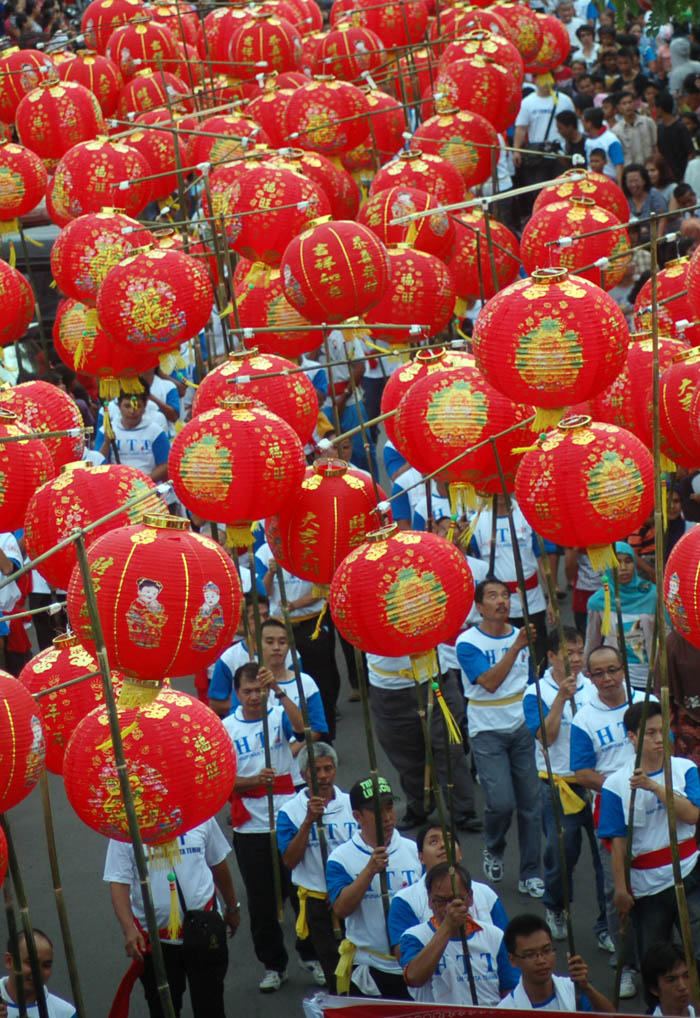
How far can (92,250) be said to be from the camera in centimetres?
854

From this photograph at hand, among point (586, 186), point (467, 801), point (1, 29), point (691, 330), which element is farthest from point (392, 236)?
point (1, 29)

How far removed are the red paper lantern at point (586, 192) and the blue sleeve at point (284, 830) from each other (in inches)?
142

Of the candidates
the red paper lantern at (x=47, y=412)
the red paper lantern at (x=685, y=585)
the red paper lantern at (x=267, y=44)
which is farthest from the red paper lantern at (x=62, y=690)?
the red paper lantern at (x=267, y=44)

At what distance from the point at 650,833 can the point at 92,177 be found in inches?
215

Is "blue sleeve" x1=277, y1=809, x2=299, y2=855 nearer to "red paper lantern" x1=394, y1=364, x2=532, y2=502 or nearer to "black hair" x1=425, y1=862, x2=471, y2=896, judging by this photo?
"black hair" x1=425, y1=862, x2=471, y2=896

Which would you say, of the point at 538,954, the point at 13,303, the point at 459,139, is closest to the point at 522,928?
the point at 538,954

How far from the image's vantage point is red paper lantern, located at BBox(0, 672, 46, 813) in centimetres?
448

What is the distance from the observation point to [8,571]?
8.29 metres

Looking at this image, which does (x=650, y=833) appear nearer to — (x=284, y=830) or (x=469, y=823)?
(x=284, y=830)

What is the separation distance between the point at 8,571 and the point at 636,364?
3.67 m

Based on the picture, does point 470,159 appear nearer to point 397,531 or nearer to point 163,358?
point 163,358

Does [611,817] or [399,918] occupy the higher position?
[611,817]

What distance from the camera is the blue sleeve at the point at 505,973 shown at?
232 inches

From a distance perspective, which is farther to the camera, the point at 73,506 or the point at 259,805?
the point at 259,805
